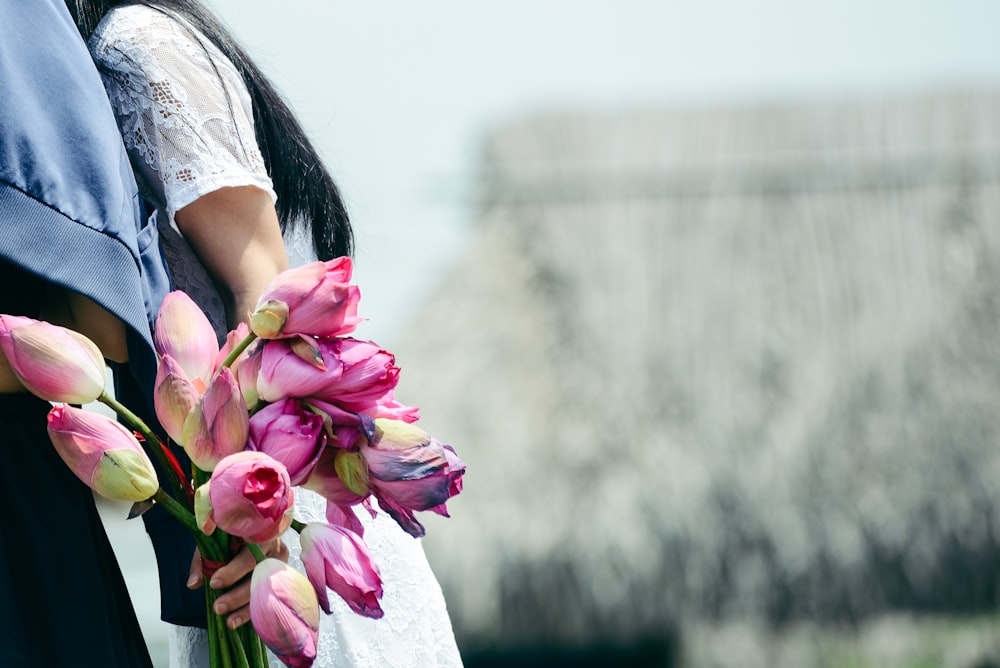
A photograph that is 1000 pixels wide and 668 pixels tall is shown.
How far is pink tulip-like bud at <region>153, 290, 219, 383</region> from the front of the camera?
842 mm

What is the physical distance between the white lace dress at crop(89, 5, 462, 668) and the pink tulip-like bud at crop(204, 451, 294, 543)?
381mm

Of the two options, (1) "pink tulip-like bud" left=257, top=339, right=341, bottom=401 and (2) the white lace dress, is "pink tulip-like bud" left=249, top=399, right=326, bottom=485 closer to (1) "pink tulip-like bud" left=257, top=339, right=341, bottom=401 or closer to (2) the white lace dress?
(1) "pink tulip-like bud" left=257, top=339, right=341, bottom=401

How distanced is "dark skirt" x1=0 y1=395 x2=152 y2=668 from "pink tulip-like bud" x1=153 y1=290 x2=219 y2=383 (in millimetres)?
186

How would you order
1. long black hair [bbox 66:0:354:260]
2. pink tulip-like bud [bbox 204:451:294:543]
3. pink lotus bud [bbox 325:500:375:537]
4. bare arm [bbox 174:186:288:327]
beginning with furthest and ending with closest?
1. long black hair [bbox 66:0:354:260]
2. bare arm [bbox 174:186:288:327]
3. pink lotus bud [bbox 325:500:375:537]
4. pink tulip-like bud [bbox 204:451:294:543]

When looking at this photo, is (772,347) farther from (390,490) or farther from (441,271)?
(390,490)

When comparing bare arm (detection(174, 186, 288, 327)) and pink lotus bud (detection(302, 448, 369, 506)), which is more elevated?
bare arm (detection(174, 186, 288, 327))

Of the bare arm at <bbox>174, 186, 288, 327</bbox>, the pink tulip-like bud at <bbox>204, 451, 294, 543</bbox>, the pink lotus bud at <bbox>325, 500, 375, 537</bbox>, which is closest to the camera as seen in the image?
the pink tulip-like bud at <bbox>204, 451, 294, 543</bbox>

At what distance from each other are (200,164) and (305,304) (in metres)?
0.33

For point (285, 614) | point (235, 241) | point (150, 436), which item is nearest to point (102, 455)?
point (150, 436)

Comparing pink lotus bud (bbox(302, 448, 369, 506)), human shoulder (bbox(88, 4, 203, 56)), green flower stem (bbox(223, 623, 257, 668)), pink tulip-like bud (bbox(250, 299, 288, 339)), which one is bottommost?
green flower stem (bbox(223, 623, 257, 668))

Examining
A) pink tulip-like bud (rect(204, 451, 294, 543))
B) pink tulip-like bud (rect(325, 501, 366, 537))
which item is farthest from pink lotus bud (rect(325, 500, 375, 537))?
pink tulip-like bud (rect(204, 451, 294, 543))

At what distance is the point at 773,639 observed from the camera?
4.67 metres

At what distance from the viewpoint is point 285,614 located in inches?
30.7

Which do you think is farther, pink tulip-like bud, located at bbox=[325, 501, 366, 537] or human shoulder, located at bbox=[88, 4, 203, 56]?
human shoulder, located at bbox=[88, 4, 203, 56]
